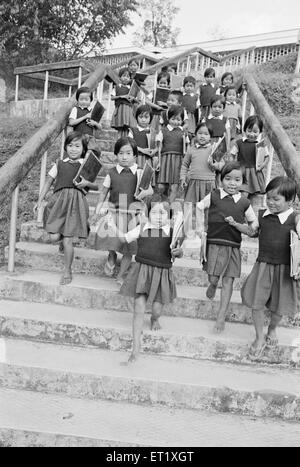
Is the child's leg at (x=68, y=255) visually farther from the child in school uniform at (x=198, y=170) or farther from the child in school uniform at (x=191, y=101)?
the child in school uniform at (x=191, y=101)

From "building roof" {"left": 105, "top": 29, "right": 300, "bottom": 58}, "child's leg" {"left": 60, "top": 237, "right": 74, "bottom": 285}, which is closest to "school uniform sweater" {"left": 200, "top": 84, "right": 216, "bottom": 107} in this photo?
"child's leg" {"left": 60, "top": 237, "right": 74, "bottom": 285}

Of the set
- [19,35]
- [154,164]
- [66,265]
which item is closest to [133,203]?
[66,265]

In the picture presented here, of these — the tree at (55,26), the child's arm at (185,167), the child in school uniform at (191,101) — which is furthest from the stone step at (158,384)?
the tree at (55,26)

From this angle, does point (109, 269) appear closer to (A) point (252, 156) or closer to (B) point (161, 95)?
(A) point (252, 156)

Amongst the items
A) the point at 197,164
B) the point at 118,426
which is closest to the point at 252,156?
the point at 197,164

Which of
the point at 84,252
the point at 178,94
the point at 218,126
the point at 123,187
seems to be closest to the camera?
the point at 123,187

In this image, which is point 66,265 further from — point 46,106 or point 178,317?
point 46,106

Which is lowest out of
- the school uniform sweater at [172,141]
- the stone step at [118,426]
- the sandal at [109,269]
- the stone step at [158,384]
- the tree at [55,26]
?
the stone step at [118,426]

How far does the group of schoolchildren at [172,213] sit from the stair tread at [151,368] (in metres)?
0.14

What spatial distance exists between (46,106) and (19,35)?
4544 millimetres

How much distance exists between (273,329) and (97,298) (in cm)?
139

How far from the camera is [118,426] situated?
2.95 metres

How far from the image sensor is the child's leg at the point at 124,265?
14.2ft

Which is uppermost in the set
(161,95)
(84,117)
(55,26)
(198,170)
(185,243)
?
(55,26)
